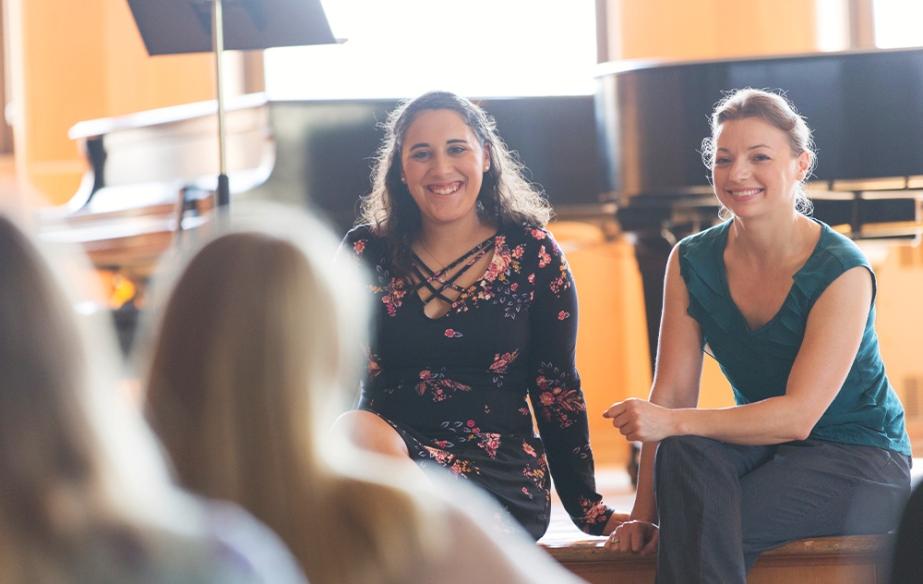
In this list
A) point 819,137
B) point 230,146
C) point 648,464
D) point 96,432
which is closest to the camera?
point 96,432

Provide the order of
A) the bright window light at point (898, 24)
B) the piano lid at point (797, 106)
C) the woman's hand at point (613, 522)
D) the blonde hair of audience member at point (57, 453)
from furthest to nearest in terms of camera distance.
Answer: the bright window light at point (898, 24), the piano lid at point (797, 106), the woman's hand at point (613, 522), the blonde hair of audience member at point (57, 453)

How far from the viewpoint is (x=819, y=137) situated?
4164 mm

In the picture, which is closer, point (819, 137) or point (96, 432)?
point (96, 432)

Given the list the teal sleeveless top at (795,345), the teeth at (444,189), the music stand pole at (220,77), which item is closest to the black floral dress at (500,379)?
the teeth at (444,189)

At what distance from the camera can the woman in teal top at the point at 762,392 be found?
212cm

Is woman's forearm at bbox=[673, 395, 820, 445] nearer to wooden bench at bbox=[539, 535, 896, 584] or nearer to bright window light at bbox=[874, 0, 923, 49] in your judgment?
wooden bench at bbox=[539, 535, 896, 584]

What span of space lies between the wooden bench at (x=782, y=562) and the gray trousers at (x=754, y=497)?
27 millimetres

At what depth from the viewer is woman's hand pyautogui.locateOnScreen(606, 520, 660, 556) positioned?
2.30 m

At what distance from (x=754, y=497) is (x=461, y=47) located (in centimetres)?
519

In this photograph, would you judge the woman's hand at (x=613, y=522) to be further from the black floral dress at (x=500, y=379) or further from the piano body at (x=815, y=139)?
the piano body at (x=815, y=139)

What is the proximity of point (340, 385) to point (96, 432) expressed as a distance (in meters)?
0.24

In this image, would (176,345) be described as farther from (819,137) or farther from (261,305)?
(819,137)

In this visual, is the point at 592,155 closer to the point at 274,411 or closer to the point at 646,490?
the point at 646,490

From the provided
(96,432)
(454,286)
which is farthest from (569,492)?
(96,432)
